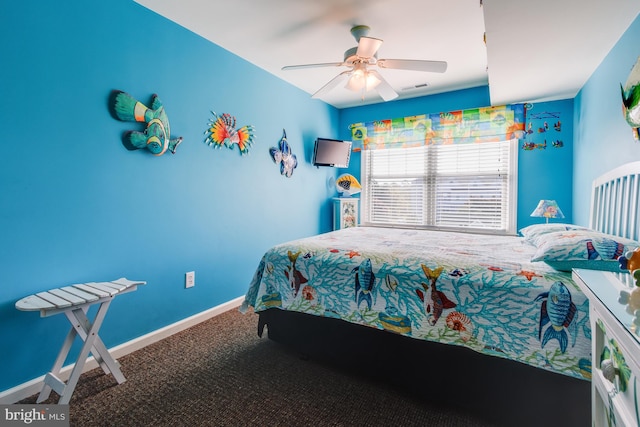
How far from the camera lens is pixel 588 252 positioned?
1.48 meters

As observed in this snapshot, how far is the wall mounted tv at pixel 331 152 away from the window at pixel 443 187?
14.9 inches

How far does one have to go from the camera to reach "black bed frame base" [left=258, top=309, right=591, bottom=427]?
1384 millimetres

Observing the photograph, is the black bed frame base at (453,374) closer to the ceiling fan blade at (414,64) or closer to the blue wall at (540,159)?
the ceiling fan blade at (414,64)

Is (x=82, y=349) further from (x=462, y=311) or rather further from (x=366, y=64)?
(x=366, y=64)

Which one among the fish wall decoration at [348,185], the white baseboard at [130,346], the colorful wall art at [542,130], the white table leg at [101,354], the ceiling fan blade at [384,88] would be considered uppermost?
the ceiling fan blade at [384,88]

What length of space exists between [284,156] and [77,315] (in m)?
2.46

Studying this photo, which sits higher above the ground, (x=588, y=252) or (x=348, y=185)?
(x=348, y=185)

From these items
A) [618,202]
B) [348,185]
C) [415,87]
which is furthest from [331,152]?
[618,202]

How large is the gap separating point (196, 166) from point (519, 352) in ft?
8.29

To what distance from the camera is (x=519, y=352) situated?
141cm

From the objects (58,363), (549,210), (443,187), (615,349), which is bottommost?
(58,363)

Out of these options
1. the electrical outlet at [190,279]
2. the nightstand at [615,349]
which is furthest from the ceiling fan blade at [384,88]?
the electrical outlet at [190,279]

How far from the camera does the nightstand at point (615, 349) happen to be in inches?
26.1

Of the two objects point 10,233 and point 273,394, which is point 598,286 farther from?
point 10,233
